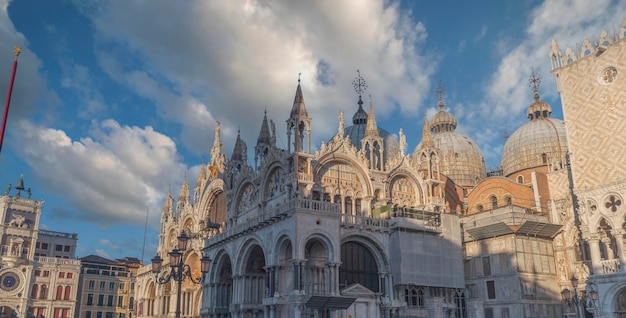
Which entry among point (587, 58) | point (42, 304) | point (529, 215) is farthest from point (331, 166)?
point (42, 304)

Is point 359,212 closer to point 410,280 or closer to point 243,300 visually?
point 410,280

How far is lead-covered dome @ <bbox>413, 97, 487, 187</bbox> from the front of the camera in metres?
59.1

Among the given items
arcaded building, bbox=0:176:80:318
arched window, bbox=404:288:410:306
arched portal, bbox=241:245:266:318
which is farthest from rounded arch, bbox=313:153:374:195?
arcaded building, bbox=0:176:80:318

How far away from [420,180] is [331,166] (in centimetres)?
765

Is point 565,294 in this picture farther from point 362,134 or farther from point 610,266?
point 362,134

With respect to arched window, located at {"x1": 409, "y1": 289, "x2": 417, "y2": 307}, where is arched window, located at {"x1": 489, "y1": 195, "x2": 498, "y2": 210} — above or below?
above

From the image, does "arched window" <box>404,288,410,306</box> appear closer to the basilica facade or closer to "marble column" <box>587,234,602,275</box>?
A: the basilica facade

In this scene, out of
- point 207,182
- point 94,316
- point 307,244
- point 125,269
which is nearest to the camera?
point 307,244

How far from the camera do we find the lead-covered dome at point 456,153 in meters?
59.1

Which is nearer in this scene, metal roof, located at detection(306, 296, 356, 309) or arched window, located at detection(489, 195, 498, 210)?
metal roof, located at detection(306, 296, 356, 309)

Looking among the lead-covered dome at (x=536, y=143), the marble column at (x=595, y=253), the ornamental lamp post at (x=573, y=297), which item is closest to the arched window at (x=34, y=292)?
the lead-covered dome at (x=536, y=143)

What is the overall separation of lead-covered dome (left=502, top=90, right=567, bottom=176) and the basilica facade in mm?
8650

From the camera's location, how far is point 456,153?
198ft

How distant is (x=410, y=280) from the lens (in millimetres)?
34562
